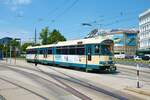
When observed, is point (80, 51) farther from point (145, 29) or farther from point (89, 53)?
point (145, 29)

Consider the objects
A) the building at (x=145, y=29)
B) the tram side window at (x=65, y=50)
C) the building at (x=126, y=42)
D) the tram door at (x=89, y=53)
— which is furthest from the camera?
the building at (x=126, y=42)

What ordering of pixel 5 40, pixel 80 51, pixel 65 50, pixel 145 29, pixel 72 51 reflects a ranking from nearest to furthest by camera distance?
1. pixel 80 51
2. pixel 72 51
3. pixel 65 50
4. pixel 145 29
5. pixel 5 40

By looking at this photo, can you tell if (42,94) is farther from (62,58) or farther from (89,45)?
(62,58)

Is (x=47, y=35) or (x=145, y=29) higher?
(x=145, y=29)

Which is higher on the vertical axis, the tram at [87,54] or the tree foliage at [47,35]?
the tree foliage at [47,35]

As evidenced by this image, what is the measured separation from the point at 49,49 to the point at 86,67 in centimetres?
1109

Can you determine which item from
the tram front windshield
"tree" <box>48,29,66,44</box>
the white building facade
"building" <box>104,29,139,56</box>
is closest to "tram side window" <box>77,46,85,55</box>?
the tram front windshield

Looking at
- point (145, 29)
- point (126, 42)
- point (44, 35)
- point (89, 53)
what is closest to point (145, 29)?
point (145, 29)

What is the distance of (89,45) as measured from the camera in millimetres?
26297

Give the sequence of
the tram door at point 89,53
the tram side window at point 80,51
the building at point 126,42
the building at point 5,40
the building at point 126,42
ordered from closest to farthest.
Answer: the tram door at point 89,53 < the tram side window at point 80,51 < the building at point 5,40 < the building at point 126,42 < the building at point 126,42

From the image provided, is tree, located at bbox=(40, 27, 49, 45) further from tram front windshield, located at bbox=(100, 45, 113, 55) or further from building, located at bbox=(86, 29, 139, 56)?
building, located at bbox=(86, 29, 139, 56)

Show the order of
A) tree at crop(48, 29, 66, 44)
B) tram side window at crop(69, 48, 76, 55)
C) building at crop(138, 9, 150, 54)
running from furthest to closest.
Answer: building at crop(138, 9, 150, 54) < tree at crop(48, 29, 66, 44) < tram side window at crop(69, 48, 76, 55)

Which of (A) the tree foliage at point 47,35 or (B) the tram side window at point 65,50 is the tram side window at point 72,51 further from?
(A) the tree foliage at point 47,35

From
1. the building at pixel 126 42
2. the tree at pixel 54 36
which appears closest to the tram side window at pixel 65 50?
the tree at pixel 54 36
